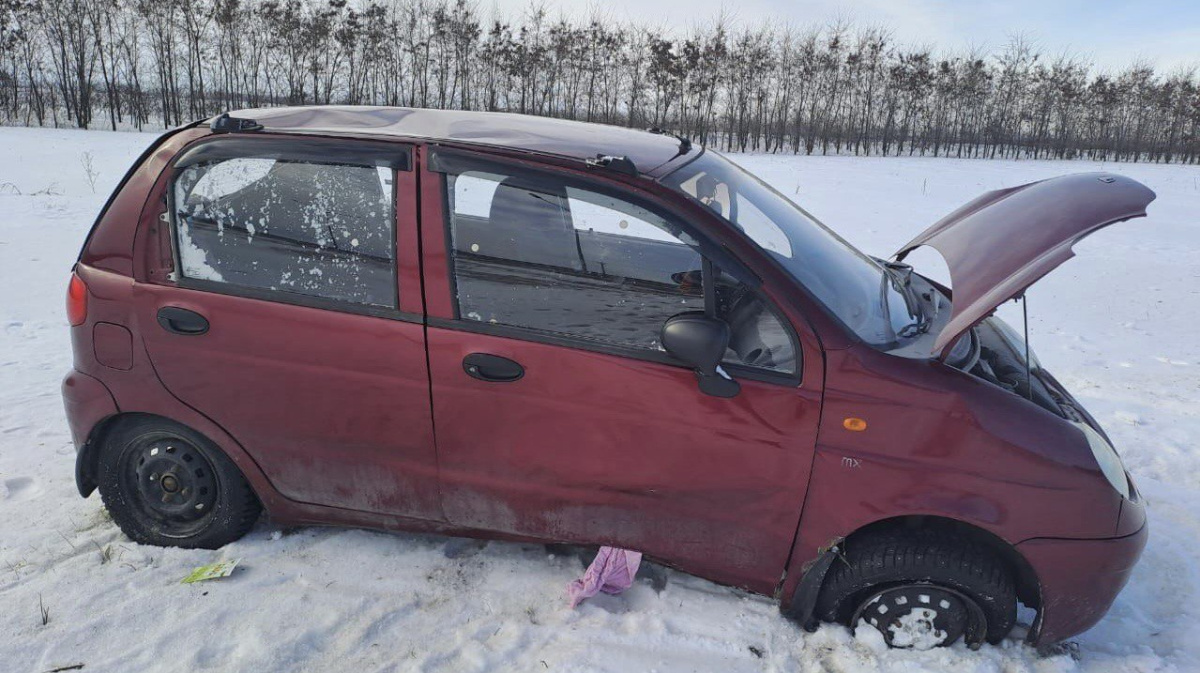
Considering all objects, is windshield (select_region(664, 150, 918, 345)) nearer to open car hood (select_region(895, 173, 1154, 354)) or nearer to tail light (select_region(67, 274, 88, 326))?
open car hood (select_region(895, 173, 1154, 354))

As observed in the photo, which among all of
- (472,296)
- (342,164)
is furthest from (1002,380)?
(342,164)

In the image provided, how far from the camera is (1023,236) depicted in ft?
8.83

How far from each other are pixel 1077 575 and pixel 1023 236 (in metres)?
1.20

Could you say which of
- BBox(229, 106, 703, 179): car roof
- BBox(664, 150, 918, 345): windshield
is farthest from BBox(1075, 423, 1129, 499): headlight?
BBox(229, 106, 703, 179): car roof

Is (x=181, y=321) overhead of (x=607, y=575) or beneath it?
overhead

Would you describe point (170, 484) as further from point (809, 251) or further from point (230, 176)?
point (809, 251)

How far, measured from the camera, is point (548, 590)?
9.50ft

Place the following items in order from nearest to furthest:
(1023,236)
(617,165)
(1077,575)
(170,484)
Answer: (1077,575) < (617,165) < (1023,236) < (170,484)

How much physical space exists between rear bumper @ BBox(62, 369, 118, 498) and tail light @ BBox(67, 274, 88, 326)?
23 cm

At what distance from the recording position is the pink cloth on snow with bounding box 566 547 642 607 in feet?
9.20

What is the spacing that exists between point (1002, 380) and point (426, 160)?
7.30 ft

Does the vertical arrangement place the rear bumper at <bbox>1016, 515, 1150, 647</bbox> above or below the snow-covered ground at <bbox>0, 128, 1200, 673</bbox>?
above

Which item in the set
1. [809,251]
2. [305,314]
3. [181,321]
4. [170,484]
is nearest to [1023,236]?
[809,251]

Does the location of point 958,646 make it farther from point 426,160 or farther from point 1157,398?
point 1157,398
